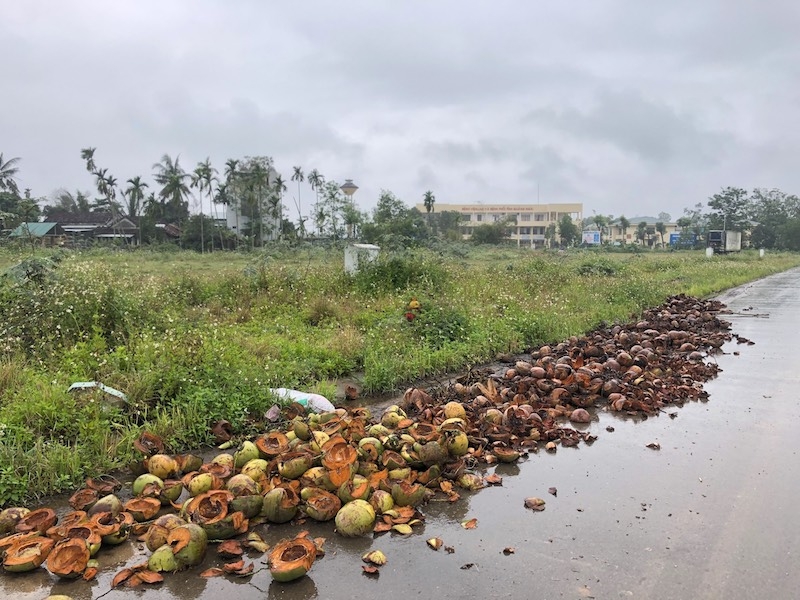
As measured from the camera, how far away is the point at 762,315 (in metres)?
12.2

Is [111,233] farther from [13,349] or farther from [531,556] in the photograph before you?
[531,556]

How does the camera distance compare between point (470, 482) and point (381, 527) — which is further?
point (470, 482)

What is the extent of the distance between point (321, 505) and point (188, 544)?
28.5 inches

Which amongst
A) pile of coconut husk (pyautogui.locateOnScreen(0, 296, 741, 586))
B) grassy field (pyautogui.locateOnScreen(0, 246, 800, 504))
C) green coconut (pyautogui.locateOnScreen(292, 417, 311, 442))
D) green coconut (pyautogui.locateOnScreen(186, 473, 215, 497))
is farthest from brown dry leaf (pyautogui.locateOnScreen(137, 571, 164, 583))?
green coconut (pyautogui.locateOnScreen(292, 417, 311, 442))

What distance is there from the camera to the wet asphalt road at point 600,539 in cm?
267

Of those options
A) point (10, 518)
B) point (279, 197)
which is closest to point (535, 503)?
point (10, 518)

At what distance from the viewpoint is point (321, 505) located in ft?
10.6

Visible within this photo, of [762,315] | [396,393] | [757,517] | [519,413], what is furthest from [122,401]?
[762,315]

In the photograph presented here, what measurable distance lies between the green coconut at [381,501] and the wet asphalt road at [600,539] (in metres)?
0.17

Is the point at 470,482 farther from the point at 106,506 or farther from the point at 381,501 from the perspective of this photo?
the point at 106,506

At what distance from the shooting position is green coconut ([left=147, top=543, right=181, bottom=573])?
2.77 m

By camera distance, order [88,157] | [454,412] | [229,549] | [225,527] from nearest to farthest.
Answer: [229,549] < [225,527] < [454,412] < [88,157]

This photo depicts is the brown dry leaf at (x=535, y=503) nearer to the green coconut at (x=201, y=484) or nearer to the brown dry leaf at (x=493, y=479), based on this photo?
the brown dry leaf at (x=493, y=479)

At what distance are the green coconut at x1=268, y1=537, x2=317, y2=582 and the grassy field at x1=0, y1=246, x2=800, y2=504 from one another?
5.59 feet
